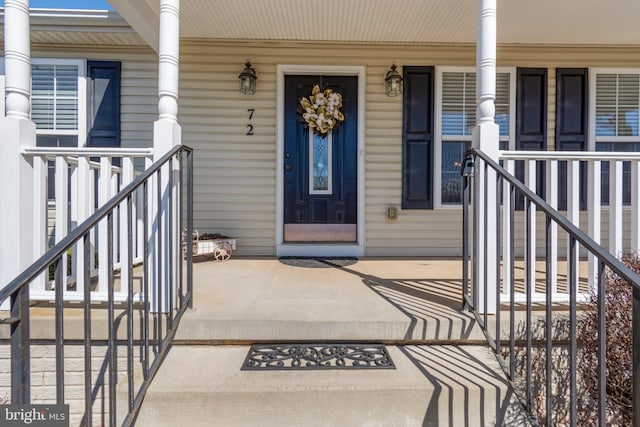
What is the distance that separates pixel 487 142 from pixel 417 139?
1.93 m

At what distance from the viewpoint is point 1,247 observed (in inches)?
82.9

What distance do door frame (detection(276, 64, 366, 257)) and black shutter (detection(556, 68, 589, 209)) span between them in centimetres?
214

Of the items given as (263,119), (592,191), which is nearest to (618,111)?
(592,191)

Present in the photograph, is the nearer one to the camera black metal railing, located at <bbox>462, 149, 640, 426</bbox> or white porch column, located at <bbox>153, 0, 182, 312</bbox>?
black metal railing, located at <bbox>462, 149, 640, 426</bbox>

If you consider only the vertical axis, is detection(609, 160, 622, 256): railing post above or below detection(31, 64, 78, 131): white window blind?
below

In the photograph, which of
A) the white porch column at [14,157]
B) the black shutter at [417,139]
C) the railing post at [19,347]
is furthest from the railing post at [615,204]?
the white porch column at [14,157]

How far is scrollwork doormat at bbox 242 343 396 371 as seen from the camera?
1782mm

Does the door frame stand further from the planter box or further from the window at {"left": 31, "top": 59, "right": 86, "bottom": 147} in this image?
the window at {"left": 31, "top": 59, "right": 86, "bottom": 147}

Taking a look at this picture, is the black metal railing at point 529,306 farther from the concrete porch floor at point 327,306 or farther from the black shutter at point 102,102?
the black shutter at point 102,102

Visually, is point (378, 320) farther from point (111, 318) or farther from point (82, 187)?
point (82, 187)

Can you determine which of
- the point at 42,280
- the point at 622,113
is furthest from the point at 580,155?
the point at 42,280

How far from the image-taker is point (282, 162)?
4.07m

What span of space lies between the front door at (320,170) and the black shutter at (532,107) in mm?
1780

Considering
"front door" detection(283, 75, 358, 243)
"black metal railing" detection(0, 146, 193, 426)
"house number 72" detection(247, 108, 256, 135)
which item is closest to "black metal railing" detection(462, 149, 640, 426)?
"black metal railing" detection(0, 146, 193, 426)
